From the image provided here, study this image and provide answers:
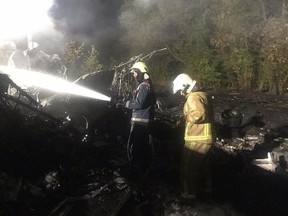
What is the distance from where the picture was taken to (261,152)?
809 centimetres

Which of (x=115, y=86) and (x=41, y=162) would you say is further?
(x=115, y=86)

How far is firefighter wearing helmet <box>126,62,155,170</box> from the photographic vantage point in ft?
19.6

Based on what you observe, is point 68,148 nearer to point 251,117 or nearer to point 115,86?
point 115,86

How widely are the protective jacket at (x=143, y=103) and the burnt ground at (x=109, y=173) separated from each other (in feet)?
3.53

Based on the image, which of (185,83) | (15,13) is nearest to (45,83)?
(185,83)

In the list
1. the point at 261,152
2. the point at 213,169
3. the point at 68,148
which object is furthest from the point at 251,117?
the point at 68,148

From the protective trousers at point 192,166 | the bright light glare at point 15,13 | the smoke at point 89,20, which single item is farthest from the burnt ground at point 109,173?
the smoke at point 89,20

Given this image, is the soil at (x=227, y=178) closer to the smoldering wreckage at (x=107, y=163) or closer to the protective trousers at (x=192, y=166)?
the smoldering wreckage at (x=107, y=163)

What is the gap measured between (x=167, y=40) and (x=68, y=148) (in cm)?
1341

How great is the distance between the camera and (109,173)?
20.8 ft

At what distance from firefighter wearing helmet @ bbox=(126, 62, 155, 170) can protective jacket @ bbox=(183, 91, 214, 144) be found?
90 cm

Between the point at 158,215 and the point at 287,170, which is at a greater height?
the point at 287,170

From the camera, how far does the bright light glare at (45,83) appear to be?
802 centimetres

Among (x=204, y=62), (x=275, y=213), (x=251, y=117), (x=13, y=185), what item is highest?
(x=204, y=62)
